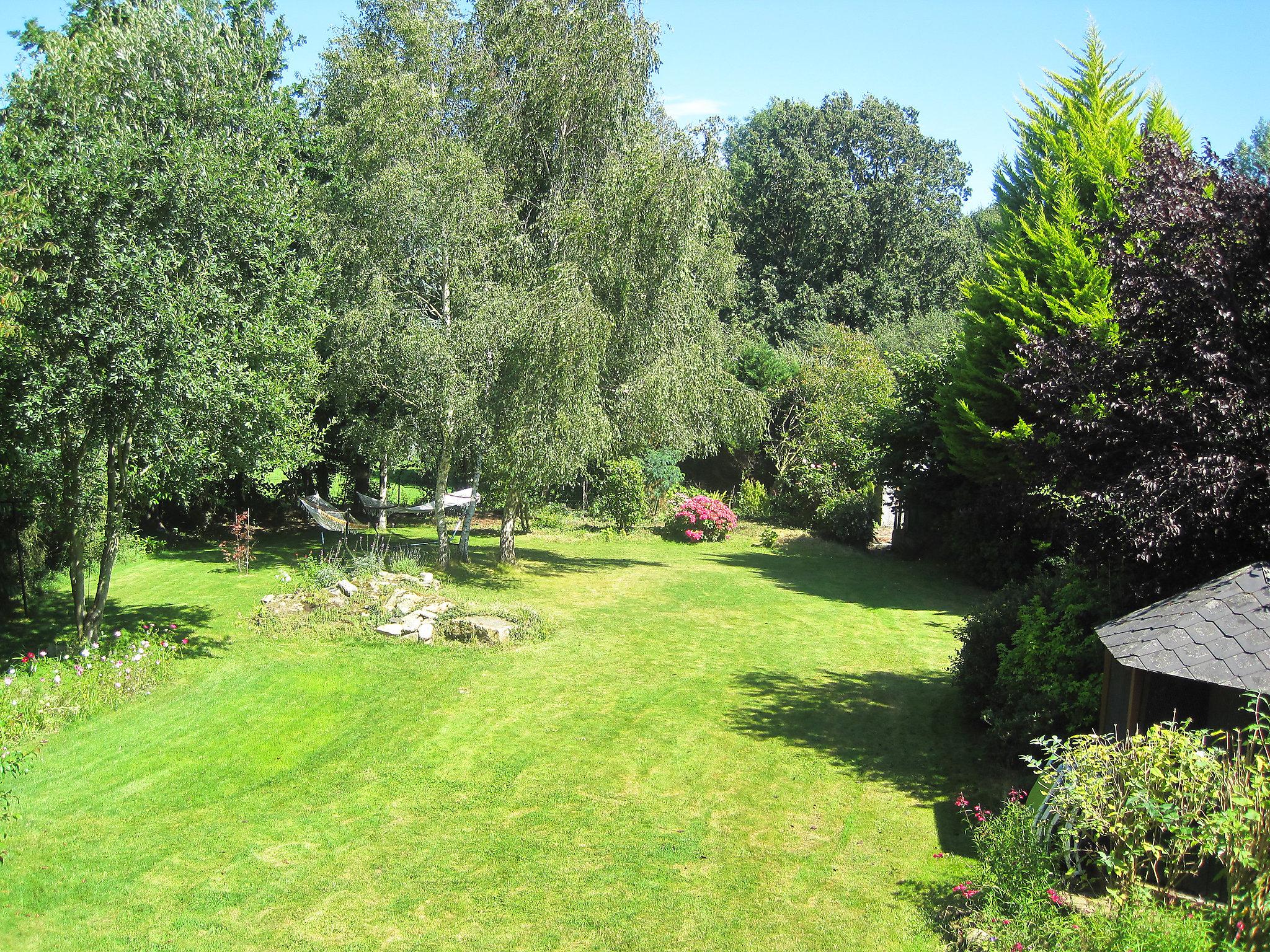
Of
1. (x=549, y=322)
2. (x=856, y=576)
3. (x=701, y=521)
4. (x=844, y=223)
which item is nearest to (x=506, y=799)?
(x=549, y=322)

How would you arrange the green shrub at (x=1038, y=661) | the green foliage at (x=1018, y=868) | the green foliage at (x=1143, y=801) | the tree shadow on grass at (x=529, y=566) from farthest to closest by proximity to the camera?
the tree shadow on grass at (x=529, y=566) → the green shrub at (x=1038, y=661) → the green foliage at (x=1018, y=868) → the green foliage at (x=1143, y=801)

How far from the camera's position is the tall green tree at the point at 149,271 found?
9797 millimetres

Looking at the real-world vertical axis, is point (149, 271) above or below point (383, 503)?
above

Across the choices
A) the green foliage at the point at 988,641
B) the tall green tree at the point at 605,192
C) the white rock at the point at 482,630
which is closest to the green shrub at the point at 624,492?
the tall green tree at the point at 605,192

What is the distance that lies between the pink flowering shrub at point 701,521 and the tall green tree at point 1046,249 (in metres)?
7.90

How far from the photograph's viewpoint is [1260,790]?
15.4ft

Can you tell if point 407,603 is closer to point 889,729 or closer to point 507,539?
point 507,539

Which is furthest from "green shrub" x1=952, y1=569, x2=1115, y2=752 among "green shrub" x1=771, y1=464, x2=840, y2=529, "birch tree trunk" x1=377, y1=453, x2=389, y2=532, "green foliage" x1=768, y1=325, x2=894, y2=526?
"birch tree trunk" x1=377, y1=453, x2=389, y2=532

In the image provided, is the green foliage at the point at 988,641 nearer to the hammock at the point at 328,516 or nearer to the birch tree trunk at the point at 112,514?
the birch tree trunk at the point at 112,514

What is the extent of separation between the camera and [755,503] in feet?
88.3

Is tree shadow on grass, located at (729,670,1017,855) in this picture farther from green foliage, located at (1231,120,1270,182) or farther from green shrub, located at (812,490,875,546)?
green foliage, located at (1231,120,1270,182)

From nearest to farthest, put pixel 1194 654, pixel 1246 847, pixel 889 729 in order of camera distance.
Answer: pixel 1246 847 → pixel 1194 654 → pixel 889 729

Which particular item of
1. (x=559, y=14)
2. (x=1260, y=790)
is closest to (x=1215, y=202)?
(x=1260, y=790)

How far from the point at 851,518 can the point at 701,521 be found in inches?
153
